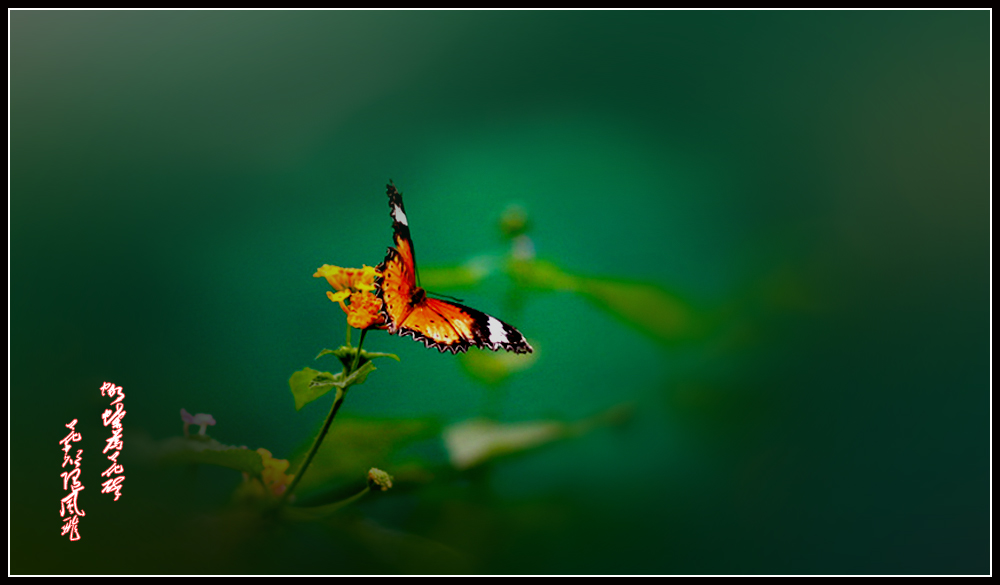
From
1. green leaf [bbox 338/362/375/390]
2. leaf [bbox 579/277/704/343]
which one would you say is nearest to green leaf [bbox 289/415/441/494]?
green leaf [bbox 338/362/375/390]

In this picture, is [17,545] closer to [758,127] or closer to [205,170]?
[205,170]

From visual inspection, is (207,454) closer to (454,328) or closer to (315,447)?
(315,447)

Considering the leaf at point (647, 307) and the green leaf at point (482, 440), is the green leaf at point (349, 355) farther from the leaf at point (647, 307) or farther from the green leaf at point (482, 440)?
the leaf at point (647, 307)

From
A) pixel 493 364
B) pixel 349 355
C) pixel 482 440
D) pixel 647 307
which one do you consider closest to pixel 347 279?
pixel 349 355

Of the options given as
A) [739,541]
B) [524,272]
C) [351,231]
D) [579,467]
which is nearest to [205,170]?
[351,231]

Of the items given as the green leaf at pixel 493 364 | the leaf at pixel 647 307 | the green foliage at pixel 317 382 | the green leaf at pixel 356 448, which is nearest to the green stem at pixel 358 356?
the green foliage at pixel 317 382

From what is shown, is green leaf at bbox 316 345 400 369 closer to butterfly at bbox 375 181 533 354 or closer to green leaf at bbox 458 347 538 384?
butterfly at bbox 375 181 533 354

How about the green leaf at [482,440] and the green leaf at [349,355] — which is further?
the green leaf at [482,440]
